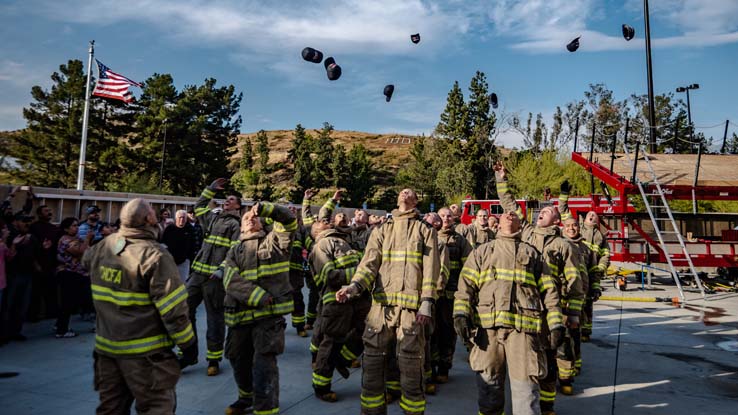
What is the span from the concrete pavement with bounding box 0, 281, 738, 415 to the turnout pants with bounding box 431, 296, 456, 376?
244 mm

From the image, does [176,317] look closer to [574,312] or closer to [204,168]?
[574,312]

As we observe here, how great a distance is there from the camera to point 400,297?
4.05m

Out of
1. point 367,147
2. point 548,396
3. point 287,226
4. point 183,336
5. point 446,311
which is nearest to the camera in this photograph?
point 183,336

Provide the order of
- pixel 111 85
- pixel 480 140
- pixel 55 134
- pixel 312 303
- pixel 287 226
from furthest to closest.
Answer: pixel 480 140 → pixel 55 134 → pixel 111 85 → pixel 312 303 → pixel 287 226

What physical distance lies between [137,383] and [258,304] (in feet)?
3.91

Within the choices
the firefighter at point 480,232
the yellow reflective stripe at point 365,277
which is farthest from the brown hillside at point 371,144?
the yellow reflective stripe at point 365,277

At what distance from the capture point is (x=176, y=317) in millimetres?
3061

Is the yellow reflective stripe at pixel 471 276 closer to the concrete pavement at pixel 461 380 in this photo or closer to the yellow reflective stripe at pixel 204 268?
the concrete pavement at pixel 461 380

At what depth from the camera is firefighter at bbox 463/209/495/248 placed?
736 centimetres

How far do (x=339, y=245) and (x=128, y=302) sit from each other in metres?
2.56

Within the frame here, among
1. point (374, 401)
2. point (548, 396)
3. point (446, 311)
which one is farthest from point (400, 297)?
point (548, 396)

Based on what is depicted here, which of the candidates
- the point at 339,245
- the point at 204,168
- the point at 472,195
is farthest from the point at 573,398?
the point at 472,195

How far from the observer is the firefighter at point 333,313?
4848mm

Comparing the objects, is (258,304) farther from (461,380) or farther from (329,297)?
(461,380)
